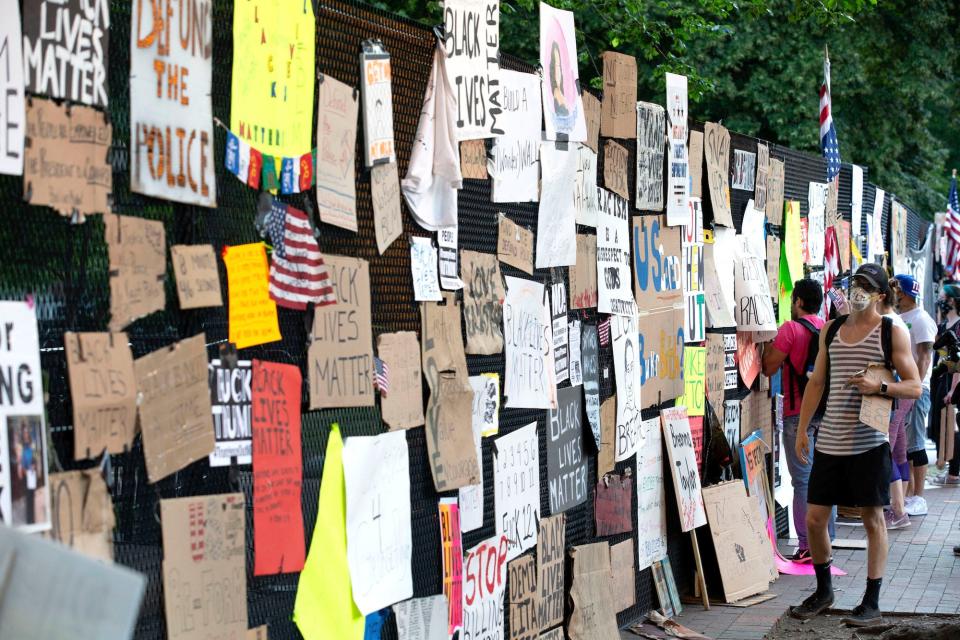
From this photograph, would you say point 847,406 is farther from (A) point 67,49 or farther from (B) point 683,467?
(A) point 67,49

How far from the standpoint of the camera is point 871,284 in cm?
800

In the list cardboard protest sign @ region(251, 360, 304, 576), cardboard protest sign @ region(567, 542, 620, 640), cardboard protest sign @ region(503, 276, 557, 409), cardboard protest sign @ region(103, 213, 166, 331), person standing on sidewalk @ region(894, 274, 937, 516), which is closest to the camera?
cardboard protest sign @ region(103, 213, 166, 331)

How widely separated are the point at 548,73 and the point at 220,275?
3010 millimetres

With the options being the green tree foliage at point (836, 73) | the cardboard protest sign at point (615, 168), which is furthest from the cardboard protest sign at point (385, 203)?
the green tree foliage at point (836, 73)

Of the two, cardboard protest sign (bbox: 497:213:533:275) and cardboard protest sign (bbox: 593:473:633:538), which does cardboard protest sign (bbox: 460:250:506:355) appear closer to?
cardboard protest sign (bbox: 497:213:533:275)

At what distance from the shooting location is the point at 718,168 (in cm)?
955

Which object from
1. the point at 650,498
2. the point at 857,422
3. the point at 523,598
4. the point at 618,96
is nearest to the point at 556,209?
the point at 618,96

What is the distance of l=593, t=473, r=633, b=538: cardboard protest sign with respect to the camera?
7.44m

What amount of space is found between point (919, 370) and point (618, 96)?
491 cm

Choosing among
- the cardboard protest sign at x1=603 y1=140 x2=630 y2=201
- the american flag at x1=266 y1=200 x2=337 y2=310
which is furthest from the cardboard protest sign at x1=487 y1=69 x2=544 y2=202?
the american flag at x1=266 y1=200 x2=337 y2=310

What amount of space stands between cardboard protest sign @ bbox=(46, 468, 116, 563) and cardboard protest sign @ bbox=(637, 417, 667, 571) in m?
4.83

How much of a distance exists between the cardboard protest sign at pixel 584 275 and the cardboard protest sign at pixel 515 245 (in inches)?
23.2

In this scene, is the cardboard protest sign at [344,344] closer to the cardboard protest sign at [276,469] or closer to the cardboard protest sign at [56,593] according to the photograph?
the cardboard protest sign at [276,469]

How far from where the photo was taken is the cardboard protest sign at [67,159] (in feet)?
11.3
